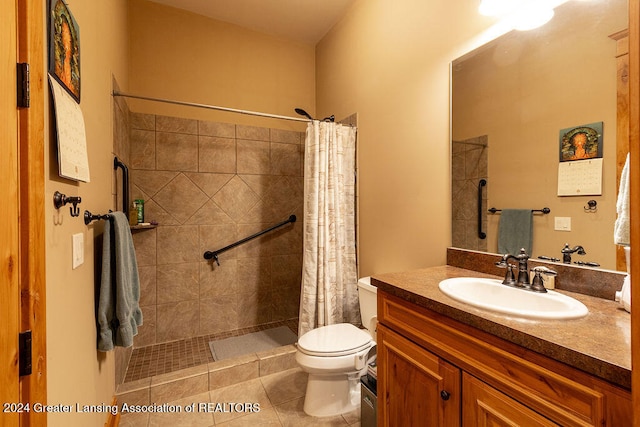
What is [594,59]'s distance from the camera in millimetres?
1033

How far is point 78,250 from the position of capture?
1040 millimetres

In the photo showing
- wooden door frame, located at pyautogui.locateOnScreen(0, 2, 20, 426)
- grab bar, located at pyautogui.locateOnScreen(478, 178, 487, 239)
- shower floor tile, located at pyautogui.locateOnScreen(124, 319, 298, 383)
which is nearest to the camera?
wooden door frame, located at pyautogui.locateOnScreen(0, 2, 20, 426)

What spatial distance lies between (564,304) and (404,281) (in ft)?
1.71

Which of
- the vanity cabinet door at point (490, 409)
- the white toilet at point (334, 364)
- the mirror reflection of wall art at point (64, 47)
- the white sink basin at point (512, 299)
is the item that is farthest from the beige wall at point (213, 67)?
the vanity cabinet door at point (490, 409)

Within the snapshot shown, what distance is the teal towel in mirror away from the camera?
1.23 m

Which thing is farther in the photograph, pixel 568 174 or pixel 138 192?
pixel 138 192

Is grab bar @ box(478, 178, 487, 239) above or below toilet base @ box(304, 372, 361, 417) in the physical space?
above

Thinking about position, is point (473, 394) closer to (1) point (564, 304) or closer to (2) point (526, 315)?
(2) point (526, 315)

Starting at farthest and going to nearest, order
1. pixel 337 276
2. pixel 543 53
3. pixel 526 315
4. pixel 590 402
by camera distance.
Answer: pixel 337 276
pixel 543 53
pixel 526 315
pixel 590 402

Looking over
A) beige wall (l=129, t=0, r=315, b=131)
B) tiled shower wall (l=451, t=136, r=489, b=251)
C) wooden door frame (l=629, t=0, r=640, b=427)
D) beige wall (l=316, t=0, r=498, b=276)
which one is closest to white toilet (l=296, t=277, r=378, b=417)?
beige wall (l=316, t=0, r=498, b=276)

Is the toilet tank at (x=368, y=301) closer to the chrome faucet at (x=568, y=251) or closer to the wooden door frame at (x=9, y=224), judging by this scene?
A: the chrome faucet at (x=568, y=251)

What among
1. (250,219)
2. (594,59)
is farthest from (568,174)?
(250,219)

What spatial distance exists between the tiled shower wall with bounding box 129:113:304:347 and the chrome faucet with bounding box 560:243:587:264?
2186 millimetres

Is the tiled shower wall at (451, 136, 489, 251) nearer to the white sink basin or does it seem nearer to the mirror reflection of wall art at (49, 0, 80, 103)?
the white sink basin
